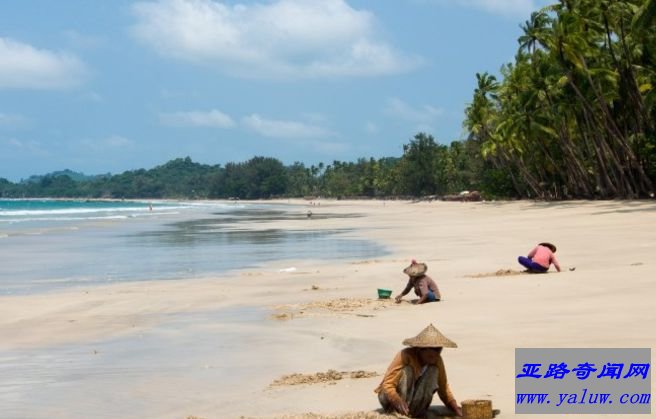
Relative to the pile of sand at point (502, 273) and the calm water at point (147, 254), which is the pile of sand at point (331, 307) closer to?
the pile of sand at point (502, 273)

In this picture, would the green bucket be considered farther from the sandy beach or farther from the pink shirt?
the pink shirt

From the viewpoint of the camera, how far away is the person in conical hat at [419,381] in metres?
6.94

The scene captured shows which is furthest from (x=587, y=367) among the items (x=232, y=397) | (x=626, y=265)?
(x=626, y=265)

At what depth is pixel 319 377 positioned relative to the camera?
852cm

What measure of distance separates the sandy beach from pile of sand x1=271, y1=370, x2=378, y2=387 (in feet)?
0.07

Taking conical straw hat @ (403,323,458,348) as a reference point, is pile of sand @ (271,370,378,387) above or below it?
below

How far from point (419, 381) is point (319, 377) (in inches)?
69.2

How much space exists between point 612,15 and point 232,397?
1675 inches

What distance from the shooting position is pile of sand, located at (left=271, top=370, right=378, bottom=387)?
841cm

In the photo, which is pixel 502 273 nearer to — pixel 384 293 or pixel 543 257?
pixel 543 257

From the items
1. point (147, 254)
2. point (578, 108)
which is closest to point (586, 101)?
point (578, 108)

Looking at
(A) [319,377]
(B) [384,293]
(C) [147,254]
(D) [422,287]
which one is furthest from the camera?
(C) [147,254]

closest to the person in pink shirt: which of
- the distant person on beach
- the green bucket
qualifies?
the distant person on beach

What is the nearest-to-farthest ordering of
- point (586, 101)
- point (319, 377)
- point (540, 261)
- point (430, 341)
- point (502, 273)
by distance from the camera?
1. point (430, 341)
2. point (319, 377)
3. point (540, 261)
4. point (502, 273)
5. point (586, 101)
